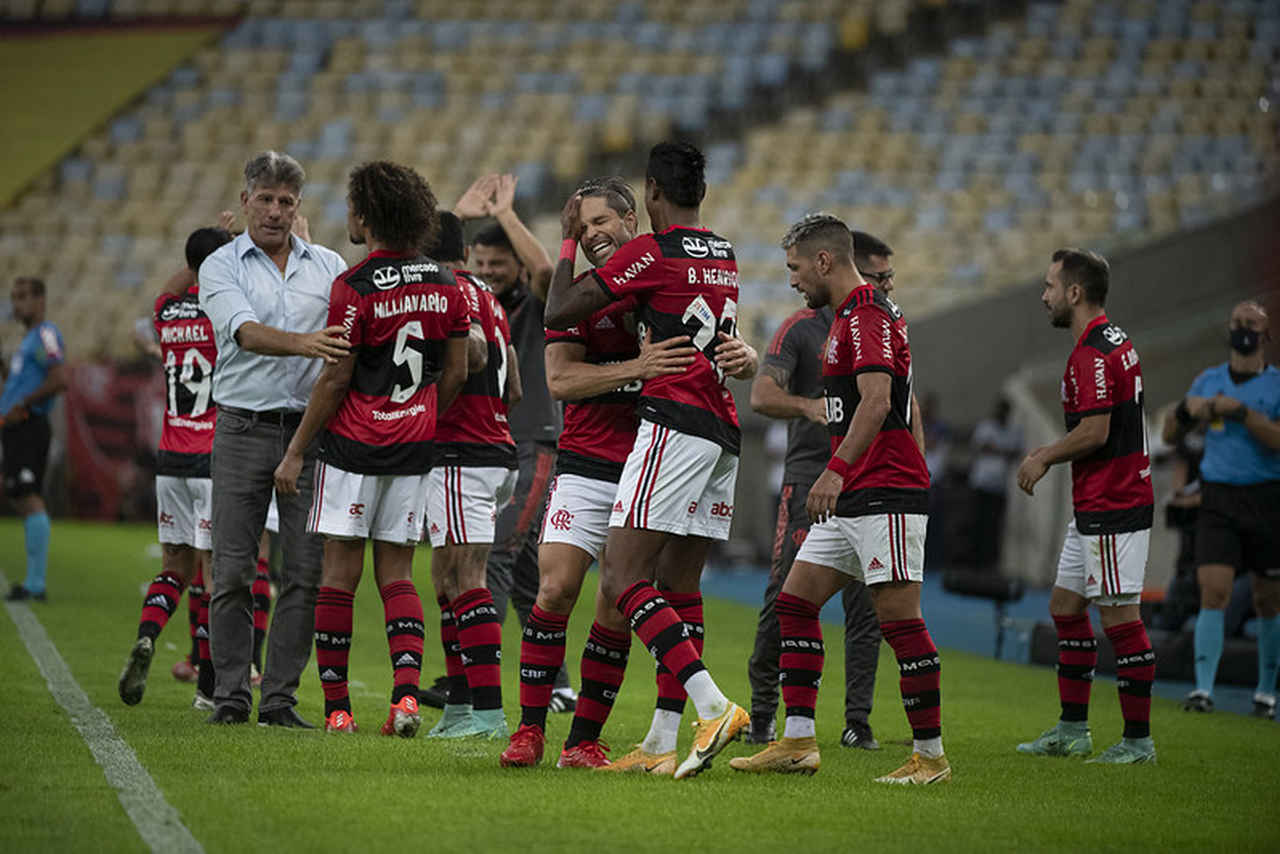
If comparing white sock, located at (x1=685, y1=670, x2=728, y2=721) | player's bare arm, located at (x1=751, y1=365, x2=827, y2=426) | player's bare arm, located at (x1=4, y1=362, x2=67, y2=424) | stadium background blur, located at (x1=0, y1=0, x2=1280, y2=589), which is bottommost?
white sock, located at (x1=685, y1=670, x2=728, y2=721)

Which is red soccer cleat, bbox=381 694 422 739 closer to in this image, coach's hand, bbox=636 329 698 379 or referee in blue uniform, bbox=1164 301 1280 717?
coach's hand, bbox=636 329 698 379

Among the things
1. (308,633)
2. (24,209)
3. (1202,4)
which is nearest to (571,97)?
(24,209)

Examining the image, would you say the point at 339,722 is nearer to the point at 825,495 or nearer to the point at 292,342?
the point at 292,342

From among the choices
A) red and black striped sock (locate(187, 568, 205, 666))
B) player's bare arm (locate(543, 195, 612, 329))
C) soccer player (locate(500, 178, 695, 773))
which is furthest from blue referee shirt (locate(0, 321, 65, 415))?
player's bare arm (locate(543, 195, 612, 329))

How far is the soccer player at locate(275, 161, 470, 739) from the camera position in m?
6.26

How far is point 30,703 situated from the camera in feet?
23.4

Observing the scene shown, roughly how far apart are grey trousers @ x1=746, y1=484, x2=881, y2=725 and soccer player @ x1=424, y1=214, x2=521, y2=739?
1114 mm

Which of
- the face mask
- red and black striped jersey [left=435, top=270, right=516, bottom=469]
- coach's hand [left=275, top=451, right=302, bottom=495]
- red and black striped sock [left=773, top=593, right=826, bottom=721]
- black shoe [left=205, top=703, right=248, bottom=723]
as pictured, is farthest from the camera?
the face mask

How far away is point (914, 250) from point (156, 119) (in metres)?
12.6

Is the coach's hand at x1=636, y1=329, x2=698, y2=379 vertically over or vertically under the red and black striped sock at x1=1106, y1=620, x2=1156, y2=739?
over

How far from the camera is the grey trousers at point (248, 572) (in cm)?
665

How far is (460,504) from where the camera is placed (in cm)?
698

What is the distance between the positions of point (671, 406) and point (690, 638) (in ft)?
2.60

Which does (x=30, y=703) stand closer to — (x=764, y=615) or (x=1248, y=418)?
(x=764, y=615)
